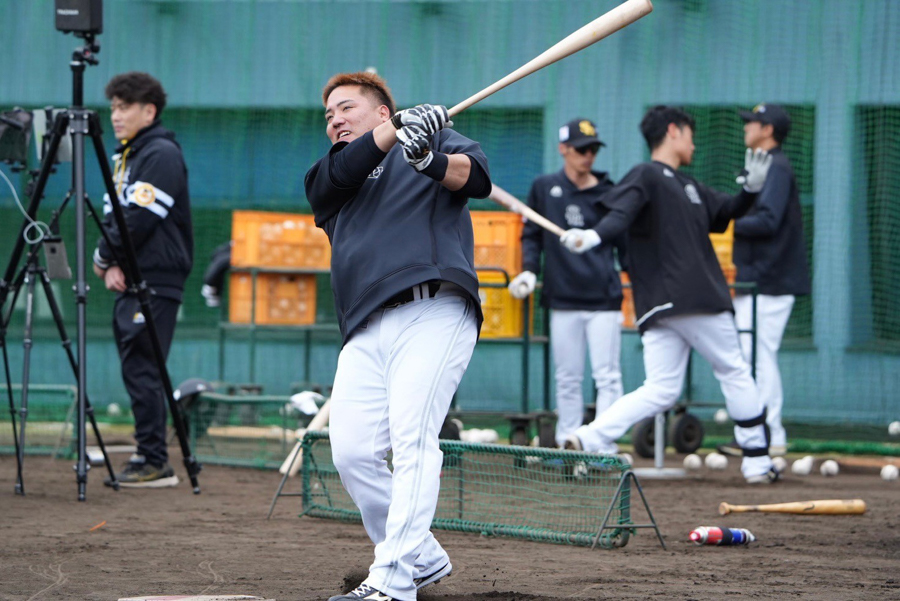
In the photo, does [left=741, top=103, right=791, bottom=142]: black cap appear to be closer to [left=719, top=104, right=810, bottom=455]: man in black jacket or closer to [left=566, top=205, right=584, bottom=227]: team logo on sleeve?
[left=719, top=104, right=810, bottom=455]: man in black jacket

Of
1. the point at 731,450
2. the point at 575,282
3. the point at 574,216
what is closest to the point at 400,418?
the point at 575,282

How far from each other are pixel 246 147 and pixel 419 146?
374 inches

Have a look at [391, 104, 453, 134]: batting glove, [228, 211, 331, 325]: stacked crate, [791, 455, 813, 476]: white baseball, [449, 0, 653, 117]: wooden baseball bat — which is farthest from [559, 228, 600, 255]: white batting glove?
[391, 104, 453, 134]: batting glove

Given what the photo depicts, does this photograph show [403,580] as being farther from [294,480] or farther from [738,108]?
[738,108]

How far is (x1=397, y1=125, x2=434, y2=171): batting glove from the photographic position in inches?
158

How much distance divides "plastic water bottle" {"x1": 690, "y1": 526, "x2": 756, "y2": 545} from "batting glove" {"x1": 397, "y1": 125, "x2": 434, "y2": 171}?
2.55 meters

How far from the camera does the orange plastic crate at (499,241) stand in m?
9.46

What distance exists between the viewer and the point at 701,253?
792cm

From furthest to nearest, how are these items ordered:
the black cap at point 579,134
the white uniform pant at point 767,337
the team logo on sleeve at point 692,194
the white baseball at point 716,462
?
the white uniform pant at point 767,337, the white baseball at point 716,462, the black cap at point 579,134, the team logo on sleeve at point 692,194

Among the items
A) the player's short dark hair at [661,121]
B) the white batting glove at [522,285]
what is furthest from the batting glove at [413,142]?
the white batting glove at [522,285]

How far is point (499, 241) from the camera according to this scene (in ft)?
31.1

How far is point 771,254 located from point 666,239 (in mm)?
2205

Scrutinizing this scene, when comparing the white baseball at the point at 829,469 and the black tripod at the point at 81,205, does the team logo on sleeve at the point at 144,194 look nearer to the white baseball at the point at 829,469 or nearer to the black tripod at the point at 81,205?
the black tripod at the point at 81,205

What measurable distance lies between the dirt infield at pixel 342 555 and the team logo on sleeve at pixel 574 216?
2.16 metres
